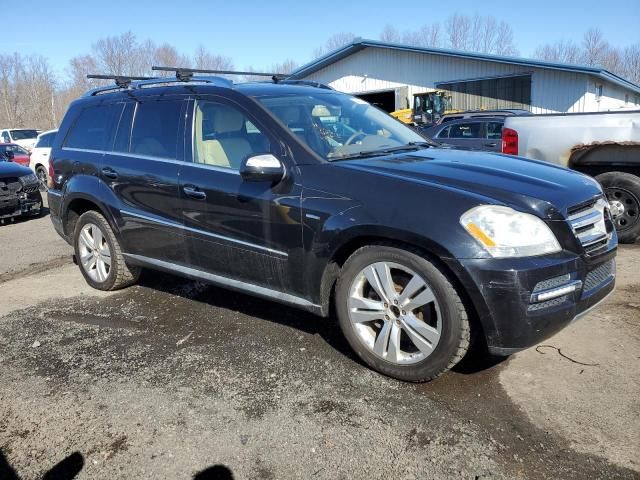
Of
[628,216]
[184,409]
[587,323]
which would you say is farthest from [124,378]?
[628,216]

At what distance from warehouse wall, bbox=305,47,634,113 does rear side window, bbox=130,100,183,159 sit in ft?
63.2

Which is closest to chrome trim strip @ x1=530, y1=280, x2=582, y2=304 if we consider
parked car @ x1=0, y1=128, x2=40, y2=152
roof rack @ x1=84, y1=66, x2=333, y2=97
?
roof rack @ x1=84, y1=66, x2=333, y2=97

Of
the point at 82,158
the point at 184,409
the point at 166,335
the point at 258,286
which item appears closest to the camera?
the point at 184,409

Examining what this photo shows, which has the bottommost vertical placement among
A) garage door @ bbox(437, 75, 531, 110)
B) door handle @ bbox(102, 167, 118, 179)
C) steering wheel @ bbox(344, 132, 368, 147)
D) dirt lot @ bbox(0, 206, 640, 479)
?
dirt lot @ bbox(0, 206, 640, 479)

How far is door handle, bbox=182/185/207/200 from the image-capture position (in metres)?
3.87

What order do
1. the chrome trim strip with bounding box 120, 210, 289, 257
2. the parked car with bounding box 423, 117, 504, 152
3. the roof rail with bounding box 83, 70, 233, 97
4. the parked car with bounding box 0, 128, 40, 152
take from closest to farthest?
the chrome trim strip with bounding box 120, 210, 289, 257
the roof rail with bounding box 83, 70, 233, 97
the parked car with bounding box 423, 117, 504, 152
the parked car with bounding box 0, 128, 40, 152

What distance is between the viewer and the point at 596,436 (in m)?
2.63

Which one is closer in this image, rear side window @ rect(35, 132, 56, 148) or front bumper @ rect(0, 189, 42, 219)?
front bumper @ rect(0, 189, 42, 219)

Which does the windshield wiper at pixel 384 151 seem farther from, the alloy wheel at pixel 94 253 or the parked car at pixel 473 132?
the parked car at pixel 473 132

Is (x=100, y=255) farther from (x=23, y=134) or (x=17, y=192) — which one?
(x=23, y=134)

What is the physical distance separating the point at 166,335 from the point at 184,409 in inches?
46.5

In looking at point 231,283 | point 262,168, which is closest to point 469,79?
point 231,283

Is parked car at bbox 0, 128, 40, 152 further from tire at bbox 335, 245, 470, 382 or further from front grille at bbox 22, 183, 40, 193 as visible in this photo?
tire at bbox 335, 245, 470, 382

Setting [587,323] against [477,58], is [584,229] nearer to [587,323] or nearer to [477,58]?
[587,323]
